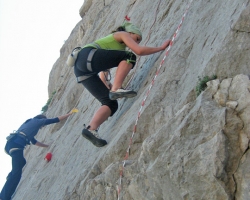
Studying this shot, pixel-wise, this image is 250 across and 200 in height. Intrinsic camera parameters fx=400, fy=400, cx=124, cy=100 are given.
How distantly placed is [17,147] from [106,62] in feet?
15.9

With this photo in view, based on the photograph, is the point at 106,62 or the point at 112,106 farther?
the point at 112,106

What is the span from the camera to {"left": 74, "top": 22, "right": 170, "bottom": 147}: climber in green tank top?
21.8ft

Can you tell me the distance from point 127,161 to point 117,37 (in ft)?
8.00

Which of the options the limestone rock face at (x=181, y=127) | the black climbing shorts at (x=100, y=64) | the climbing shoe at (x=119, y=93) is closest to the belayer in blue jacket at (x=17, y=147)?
the limestone rock face at (x=181, y=127)

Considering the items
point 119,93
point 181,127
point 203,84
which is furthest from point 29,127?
point 181,127

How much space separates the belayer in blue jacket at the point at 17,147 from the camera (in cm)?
1057

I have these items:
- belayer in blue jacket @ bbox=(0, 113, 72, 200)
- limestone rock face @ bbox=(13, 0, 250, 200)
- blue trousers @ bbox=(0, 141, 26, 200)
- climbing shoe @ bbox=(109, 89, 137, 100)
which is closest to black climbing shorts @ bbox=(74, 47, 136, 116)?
limestone rock face @ bbox=(13, 0, 250, 200)

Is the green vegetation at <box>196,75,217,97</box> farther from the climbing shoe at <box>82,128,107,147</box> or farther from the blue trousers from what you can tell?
the blue trousers

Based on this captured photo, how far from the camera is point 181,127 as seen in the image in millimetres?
4395

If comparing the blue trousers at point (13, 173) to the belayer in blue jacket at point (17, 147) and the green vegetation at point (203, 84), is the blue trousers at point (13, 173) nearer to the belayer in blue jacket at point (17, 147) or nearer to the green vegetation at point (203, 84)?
the belayer in blue jacket at point (17, 147)

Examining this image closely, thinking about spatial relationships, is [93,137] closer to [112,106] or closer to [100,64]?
[112,106]

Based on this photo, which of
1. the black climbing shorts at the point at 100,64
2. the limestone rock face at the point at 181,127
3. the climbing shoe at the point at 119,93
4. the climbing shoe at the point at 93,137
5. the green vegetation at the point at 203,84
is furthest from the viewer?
the black climbing shorts at the point at 100,64

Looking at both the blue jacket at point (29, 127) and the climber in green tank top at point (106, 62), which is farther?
the blue jacket at point (29, 127)

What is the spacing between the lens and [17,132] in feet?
35.0
